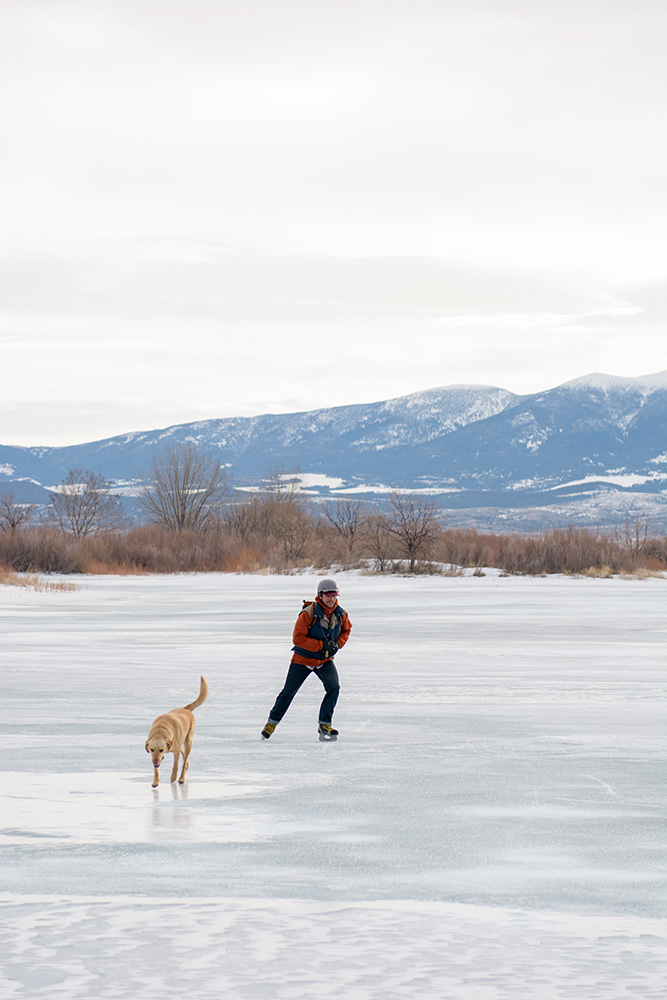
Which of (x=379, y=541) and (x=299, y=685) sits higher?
(x=379, y=541)

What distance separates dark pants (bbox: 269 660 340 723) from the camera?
29.7 ft

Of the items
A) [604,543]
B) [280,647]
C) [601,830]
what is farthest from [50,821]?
[604,543]

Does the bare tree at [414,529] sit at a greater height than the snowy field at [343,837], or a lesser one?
greater

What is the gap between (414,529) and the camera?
46.3 metres

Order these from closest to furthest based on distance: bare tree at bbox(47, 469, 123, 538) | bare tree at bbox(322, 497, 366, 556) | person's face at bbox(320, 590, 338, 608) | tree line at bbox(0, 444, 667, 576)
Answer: person's face at bbox(320, 590, 338, 608), tree line at bbox(0, 444, 667, 576), bare tree at bbox(322, 497, 366, 556), bare tree at bbox(47, 469, 123, 538)

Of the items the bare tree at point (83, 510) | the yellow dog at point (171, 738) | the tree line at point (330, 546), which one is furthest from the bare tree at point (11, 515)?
the yellow dog at point (171, 738)

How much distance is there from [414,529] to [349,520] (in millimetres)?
8626

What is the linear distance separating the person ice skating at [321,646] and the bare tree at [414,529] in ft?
118

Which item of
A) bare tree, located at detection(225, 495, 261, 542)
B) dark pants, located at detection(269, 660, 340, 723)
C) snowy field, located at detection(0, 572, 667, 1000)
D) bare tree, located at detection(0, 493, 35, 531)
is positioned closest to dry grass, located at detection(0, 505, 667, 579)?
bare tree, located at detection(0, 493, 35, 531)

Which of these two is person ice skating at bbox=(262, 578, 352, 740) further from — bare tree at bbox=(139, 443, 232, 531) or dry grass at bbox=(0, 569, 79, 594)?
bare tree at bbox=(139, 443, 232, 531)

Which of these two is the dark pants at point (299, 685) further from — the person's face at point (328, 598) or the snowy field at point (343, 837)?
the person's face at point (328, 598)

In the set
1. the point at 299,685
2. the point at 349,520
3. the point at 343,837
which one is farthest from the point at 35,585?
the point at 343,837

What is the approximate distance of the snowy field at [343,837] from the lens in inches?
165

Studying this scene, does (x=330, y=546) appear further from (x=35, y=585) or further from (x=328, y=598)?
(x=328, y=598)
